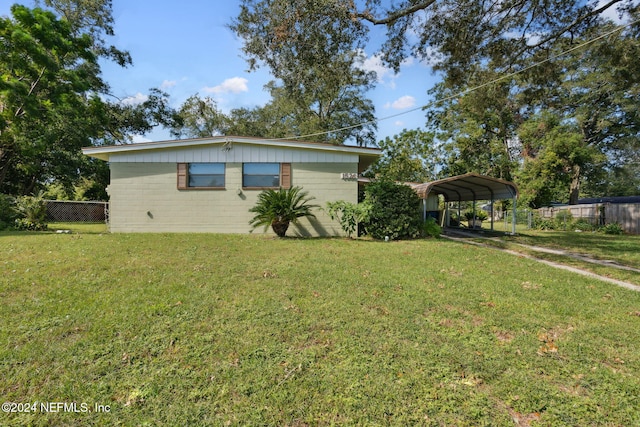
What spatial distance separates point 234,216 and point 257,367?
7750 millimetres

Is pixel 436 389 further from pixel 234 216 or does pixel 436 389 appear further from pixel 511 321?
pixel 234 216

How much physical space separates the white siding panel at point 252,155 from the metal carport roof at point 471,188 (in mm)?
3254

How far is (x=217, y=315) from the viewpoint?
3.12 m

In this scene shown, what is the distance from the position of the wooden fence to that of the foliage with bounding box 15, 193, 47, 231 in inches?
945

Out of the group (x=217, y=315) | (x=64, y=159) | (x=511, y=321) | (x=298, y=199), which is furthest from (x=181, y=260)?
(x=64, y=159)

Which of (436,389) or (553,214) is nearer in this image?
(436,389)

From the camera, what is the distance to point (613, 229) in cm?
1409

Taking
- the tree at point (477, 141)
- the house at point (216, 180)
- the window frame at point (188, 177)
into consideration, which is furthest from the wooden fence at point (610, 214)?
the window frame at point (188, 177)

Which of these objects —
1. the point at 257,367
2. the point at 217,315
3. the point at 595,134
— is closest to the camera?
the point at 257,367

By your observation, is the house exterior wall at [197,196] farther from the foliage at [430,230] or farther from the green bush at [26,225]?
the green bush at [26,225]

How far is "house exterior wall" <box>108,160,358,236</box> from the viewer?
373 inches

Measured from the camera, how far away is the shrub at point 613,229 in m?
14.0

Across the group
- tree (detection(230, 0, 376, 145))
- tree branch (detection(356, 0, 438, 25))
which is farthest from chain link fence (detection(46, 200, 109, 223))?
tree branch (detection(356, 0, 438, 25))

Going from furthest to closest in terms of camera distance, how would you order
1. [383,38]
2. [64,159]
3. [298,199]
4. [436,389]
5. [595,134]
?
[595,134] → [64,159] → [298,199] → [383,38] → [436,389]
